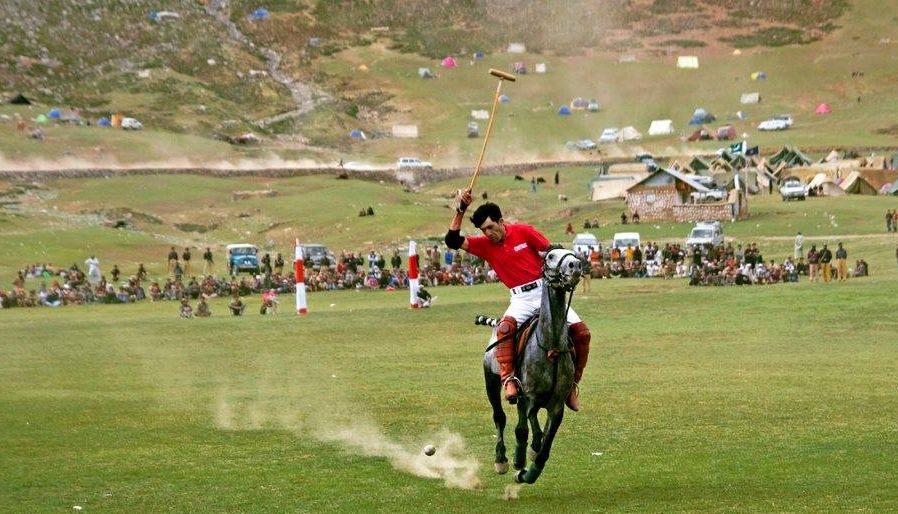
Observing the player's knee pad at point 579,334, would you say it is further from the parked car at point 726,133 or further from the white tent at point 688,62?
the white tent at point 688,62

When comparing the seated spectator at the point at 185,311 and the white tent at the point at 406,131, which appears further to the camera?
the white tent at the point at 406,131

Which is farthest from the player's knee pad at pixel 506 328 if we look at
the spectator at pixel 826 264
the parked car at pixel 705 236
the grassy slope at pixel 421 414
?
the parked car at pixel 705 236

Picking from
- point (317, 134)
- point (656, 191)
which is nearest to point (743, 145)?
point (656, 191)

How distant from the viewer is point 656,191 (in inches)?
4026

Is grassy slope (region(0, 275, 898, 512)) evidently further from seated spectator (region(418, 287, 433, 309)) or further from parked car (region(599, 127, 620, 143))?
parked car (region(599, 127, 620, 143))

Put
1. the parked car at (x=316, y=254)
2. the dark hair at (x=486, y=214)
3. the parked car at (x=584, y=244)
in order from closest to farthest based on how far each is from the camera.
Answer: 1. the dark hair at (x=486, y=214)
2. the parked car at (x=584, y=244)
3. the parked car at (x=316, y=254)

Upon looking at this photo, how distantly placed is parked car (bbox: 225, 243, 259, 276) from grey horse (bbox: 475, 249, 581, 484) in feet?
218

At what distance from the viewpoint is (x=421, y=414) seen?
83.0ft

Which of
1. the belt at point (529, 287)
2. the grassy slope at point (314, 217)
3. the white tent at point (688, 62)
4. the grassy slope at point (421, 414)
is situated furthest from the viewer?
the white tent at point (688, 62)

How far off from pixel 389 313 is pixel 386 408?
80.7 ft

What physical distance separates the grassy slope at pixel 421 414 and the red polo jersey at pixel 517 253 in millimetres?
2595

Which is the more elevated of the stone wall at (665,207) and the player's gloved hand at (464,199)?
the stone wall at (665,207)

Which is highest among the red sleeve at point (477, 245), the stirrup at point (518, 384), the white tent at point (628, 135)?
the white tent at point (628, 135)

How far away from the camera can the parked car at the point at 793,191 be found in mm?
107500
